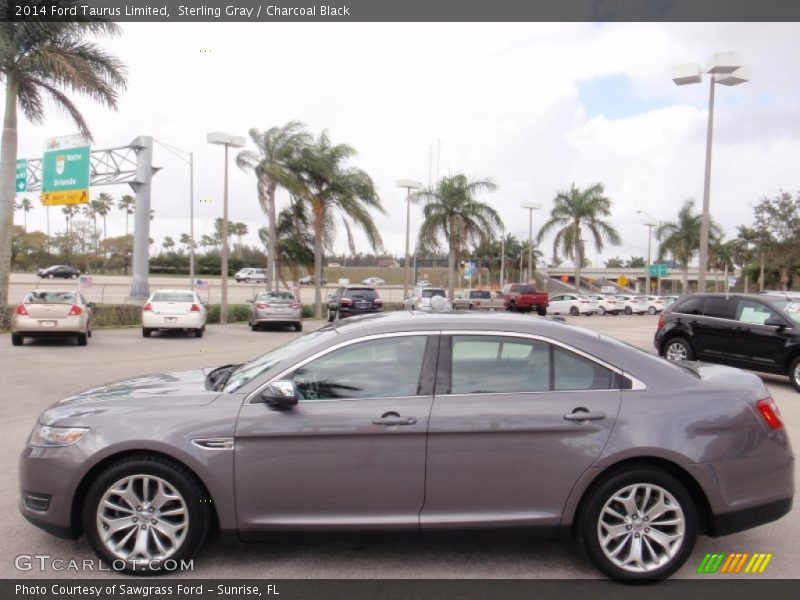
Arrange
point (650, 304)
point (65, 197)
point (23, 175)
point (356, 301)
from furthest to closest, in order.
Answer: point (650, 304) → point (23, 175) → point (65, 197) → point (356, 301)

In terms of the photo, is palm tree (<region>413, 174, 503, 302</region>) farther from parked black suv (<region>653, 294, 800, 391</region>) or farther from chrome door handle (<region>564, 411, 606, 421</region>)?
chrome door handle (<region>564, 411, 606, 421</region>)

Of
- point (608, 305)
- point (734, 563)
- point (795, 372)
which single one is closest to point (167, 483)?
point (734, 563)

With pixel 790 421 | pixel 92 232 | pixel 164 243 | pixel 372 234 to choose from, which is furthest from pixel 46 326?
pixel 164 243

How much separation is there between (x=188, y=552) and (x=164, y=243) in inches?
5059

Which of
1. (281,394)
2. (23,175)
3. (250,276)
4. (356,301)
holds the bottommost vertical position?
(356,301)

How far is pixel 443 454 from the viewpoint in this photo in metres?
3.91

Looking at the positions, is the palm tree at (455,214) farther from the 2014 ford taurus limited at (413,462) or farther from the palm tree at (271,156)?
the 2014 ford taurus limited at (413,462)

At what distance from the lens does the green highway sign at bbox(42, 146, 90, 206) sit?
29500 millimetres

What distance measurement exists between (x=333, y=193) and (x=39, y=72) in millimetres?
14226

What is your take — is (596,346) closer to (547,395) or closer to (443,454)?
(547,395)

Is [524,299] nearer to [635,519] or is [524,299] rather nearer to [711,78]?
[711,78]

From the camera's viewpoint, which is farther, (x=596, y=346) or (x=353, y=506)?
(x=596, y=346)

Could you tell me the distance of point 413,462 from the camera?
3904mm

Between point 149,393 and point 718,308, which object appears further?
point 718,308
